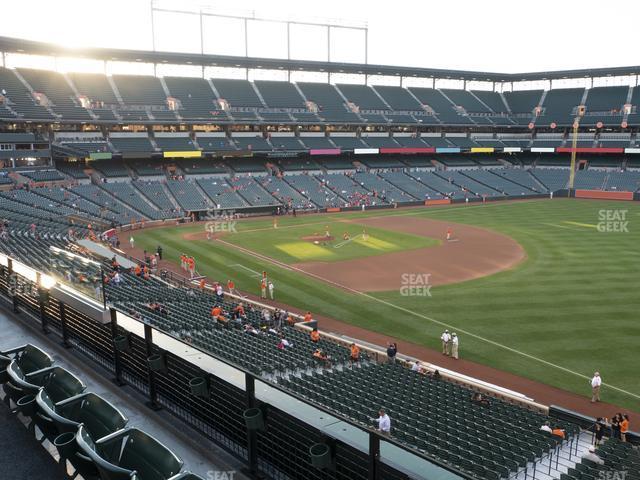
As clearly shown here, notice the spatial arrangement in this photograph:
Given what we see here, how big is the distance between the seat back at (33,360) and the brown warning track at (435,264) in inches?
963

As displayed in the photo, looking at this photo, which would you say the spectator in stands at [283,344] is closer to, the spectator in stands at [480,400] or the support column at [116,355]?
the spectator in stands at [480,400]

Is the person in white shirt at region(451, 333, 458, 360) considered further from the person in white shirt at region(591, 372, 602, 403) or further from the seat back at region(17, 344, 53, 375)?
the seat back at region(17, 344, 53, 375)

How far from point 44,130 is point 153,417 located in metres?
67.4

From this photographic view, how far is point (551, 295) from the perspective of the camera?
94.5 ft

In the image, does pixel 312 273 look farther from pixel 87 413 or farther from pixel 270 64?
pixel 270 64

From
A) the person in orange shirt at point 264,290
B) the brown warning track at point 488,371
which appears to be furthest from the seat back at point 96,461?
the person in orange shirt at point 264,290

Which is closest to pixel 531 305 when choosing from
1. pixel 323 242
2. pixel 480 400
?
pixel 480 400

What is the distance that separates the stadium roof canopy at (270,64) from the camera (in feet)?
216

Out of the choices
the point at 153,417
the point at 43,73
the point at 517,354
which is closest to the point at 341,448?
the point at 153,417

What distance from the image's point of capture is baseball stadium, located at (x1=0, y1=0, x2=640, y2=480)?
6.81 m

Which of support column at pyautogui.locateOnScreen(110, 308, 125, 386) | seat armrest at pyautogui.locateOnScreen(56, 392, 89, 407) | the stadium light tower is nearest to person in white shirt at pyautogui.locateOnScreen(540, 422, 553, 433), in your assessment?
support column at pyautogui.locateOnScreen(110, 308, 125, 386)

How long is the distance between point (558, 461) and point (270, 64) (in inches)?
3152

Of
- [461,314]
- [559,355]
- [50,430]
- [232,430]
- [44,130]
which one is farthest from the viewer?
[44,130]

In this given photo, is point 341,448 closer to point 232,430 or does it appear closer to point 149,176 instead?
point 232,430
